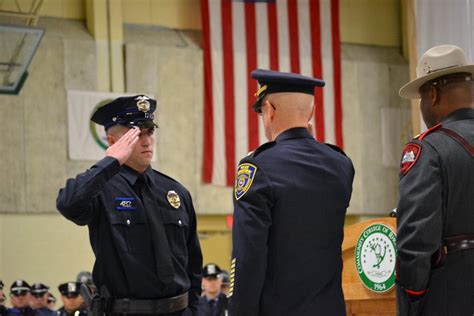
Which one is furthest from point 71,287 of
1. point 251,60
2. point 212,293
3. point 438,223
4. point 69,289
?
point 438,223

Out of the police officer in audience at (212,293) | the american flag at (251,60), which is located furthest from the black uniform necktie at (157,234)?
the american flag at (251,60)

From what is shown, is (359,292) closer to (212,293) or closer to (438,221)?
(438,221)

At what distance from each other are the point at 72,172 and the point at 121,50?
91.7 inches

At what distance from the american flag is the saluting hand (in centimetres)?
1197

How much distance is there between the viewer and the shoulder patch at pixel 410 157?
3.33 meters

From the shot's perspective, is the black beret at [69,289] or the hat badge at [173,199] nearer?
the hat badge at [173,199]

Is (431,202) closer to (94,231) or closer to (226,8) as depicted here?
(94,231)

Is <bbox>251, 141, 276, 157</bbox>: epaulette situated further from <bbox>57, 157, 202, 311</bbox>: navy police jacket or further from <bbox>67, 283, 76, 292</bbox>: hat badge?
<bbox>67, 283, 76, 292</bbox>: hat badge

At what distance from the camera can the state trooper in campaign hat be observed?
4266 millimetres

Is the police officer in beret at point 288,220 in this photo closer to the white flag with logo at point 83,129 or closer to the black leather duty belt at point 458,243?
the black leather duty belt at point 458,243

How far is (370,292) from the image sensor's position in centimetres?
480

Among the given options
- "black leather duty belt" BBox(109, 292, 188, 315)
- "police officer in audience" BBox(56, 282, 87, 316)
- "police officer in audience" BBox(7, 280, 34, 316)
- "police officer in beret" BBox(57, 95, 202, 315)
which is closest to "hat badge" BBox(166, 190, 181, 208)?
"police officer in beret" BBox(57, 95, 202, 315)

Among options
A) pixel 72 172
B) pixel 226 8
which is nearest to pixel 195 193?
pixel 72 172

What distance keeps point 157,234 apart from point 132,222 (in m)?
0.13
